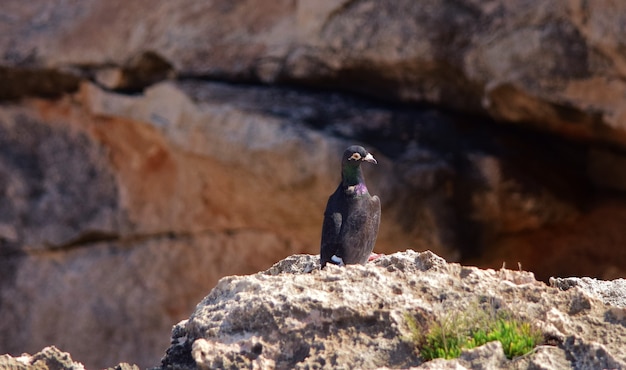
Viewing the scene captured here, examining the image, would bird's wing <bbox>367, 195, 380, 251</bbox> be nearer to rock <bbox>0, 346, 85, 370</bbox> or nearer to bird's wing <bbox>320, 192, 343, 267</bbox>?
bird's wing <bbox>320, 192, 343, 267</bbox>

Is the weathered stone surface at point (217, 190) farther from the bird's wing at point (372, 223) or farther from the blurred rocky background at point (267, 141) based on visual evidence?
the bird's wing at point (372, 223)

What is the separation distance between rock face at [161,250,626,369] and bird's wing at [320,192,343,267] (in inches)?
42.6

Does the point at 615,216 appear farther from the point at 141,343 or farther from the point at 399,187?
the point at 141,343

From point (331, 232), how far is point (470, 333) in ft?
5.01

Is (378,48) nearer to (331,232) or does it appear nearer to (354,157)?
(354,157)

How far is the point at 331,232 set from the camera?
13.2ft

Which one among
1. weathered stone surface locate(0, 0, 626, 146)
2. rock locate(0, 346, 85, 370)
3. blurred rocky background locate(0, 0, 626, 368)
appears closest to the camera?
rock locate(0, 346, 85, 370)

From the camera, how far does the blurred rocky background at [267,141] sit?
21.7 feet

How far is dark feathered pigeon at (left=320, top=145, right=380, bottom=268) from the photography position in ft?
13.0

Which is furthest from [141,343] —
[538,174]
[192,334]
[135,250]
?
[192,334]

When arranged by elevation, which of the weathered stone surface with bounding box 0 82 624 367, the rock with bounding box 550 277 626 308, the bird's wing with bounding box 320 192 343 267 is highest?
the weathered stone surface with bounding box 0 82 624 367

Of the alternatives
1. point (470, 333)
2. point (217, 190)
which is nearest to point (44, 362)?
point (470, 333)

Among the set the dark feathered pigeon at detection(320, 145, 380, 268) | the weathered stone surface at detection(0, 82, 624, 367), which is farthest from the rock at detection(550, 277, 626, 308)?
the weathered stone surface at detection(0, 82, 624, 367)

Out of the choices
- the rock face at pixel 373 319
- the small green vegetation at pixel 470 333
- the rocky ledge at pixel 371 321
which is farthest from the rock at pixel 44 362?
the small green vegetation at pixel 470 333
